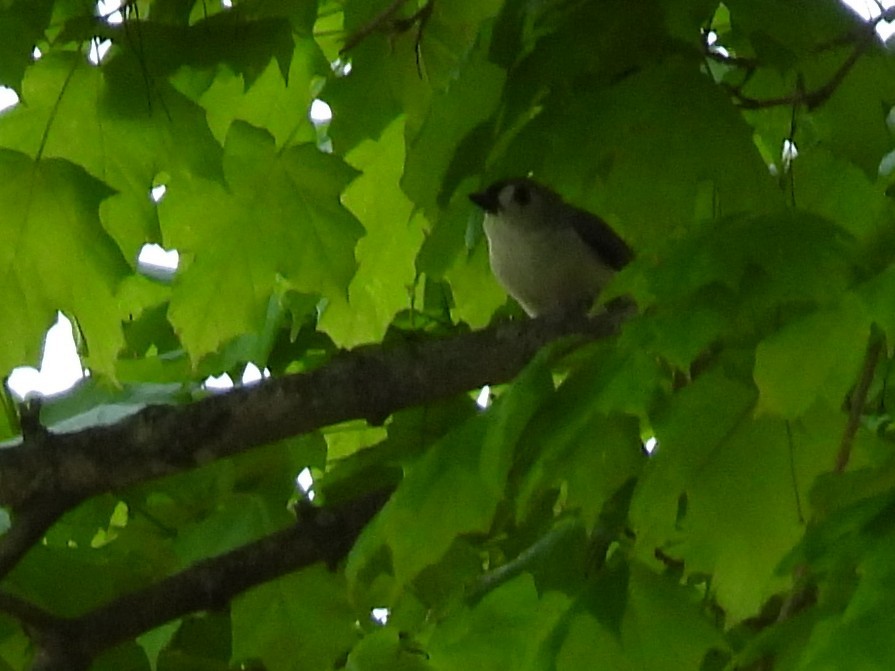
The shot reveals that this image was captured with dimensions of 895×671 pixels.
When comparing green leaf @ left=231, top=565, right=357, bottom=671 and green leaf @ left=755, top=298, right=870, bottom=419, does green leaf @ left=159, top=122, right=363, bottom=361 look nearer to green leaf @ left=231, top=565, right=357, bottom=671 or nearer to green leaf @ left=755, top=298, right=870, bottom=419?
green leaf @ left=231, top=565, right=357, bottom=671

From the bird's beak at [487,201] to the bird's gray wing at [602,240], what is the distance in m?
0.27

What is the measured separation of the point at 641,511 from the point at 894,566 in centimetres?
29

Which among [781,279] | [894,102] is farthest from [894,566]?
[894,102]

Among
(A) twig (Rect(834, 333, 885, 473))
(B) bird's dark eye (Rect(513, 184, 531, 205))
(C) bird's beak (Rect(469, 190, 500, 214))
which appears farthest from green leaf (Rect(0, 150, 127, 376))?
(B) bird's dark eye (Rect(513, 184, 531, 205))

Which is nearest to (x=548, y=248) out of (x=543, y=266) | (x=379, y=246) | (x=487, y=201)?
(x=543, y=266)

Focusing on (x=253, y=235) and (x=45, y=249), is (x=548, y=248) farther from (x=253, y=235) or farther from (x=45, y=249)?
(x=45, y=249)

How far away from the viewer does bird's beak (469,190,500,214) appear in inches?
52.2

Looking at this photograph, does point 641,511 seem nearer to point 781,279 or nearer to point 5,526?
point 781,279

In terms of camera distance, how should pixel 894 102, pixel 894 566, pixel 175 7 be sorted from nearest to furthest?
pixel 894 566 < pixel 894 102 < pixel 175 7

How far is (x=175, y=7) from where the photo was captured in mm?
1290

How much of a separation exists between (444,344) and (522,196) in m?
1.05

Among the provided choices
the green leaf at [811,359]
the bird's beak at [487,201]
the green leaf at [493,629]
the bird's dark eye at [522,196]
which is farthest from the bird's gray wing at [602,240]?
the green leaf at [811,359]

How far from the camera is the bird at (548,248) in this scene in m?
2.09

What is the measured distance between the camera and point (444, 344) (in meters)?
1.25
